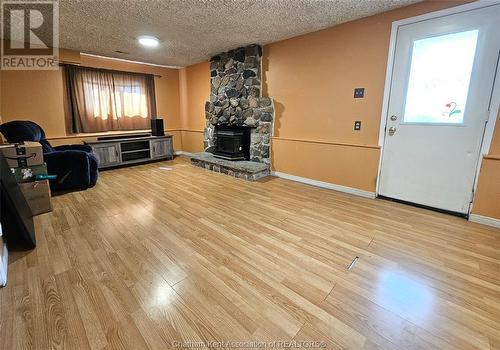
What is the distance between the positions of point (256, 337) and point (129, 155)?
5.07 metres

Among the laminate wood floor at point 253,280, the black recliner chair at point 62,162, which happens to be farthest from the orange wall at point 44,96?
the laminate wood floor at point 253,280

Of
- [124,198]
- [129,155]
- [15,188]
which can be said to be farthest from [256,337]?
[129,155]

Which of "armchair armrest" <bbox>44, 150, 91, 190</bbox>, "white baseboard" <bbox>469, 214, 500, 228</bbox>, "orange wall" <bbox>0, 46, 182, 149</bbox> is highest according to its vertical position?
"orange wall" <bbox>0, 46, 182, 149</bbox>

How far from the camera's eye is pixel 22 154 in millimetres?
2438

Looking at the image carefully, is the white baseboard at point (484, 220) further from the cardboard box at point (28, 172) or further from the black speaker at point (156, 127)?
the black speaker at point (156, 127)

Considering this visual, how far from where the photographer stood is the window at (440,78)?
2.41m

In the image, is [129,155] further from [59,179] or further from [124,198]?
[124,198]

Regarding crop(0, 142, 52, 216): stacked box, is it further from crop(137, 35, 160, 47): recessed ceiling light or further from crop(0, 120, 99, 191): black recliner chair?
crop(137, 35, 160, 47): recessed ceiling light

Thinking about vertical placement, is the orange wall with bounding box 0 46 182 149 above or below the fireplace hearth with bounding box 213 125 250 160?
above

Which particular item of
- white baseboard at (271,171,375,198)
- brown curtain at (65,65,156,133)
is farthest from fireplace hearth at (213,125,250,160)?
brown curtain at (65,65,156,133)

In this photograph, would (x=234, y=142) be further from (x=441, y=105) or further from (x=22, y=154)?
(x=441, y=105)

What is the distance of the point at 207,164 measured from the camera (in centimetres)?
485

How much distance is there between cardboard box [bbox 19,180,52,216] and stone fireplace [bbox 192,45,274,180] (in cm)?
260

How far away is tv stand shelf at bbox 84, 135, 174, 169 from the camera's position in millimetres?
4637
